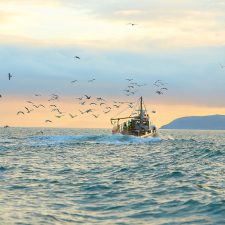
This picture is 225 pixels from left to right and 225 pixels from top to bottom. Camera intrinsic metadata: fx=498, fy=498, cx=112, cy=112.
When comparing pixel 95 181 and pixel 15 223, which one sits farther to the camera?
pixel 95 181

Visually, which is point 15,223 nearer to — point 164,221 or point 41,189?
point 164,221

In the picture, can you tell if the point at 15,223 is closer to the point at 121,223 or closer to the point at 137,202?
the point at 121,223

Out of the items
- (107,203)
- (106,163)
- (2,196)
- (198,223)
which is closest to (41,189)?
(2,196)

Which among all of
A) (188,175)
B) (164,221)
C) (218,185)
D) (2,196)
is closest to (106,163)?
(188,175)

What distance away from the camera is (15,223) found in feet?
58.7

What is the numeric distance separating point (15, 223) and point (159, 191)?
974 centimetres

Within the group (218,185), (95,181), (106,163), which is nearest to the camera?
(218,185)

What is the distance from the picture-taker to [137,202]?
22.3 meters

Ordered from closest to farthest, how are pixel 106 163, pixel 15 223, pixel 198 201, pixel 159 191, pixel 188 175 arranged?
1. pixel 15 223
2. pixel 198 201
3. pixel 159 191
4. pixel 188 175
5. pixel 106 163

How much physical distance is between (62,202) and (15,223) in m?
4.54

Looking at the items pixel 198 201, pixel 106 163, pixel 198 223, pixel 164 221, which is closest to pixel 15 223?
pixel 164 221

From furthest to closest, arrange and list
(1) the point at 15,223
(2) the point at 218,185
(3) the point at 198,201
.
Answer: (2) the point at 218,185, (3) the point at 198,201, (1) the point at 15,223

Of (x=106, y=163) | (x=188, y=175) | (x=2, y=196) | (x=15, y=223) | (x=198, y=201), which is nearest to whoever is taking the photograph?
(x=15, y=223)

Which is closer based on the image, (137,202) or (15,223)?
(15,223)
